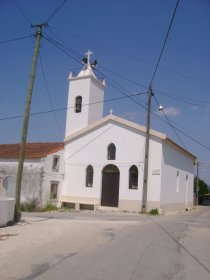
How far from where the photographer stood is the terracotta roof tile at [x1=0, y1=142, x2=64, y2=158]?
2704cm

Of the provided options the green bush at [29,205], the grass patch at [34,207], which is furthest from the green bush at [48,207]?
the green bush at [29,205]

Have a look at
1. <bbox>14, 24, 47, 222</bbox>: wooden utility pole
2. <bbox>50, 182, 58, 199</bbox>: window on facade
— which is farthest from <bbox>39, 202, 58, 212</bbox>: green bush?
<bbox>14, 24, 47, 222</bbox>: wooden utility pole

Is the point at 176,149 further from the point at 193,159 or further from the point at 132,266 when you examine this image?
the point at 132,266

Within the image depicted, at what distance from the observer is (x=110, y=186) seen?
88.9ft

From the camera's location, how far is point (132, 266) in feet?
27.2

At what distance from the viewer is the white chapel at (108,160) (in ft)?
84.8

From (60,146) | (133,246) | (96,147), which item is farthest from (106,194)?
(133,246)

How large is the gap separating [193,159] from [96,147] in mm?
12523

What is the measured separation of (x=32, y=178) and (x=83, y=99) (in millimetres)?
7770

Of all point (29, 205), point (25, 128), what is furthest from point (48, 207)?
point (25, 128)

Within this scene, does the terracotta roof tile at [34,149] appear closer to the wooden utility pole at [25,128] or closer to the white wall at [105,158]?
the white wall at [105,158]

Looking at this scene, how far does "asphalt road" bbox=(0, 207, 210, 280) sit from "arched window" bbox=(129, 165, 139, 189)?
1133 centimetres

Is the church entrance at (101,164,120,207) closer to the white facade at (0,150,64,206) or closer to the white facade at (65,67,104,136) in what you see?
the white facade at (0,150,64,206)

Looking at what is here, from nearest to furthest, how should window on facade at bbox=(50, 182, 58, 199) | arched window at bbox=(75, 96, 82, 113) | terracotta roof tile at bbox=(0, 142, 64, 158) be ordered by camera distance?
terracotta roof tile at bbox=(0, 142, 64, 158)
window on facade at bbox=(50, 182, 58, 199)
arched window at bbox=(75, 96, 82, 113)
